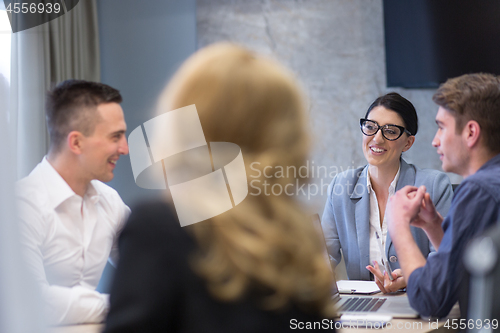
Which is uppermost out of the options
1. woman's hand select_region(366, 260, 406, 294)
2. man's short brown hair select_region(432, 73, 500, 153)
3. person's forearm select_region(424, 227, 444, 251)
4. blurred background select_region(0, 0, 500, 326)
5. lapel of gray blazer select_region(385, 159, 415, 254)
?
blurred background select_region(0, 0, 500, 326)

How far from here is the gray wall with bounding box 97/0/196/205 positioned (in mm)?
2928

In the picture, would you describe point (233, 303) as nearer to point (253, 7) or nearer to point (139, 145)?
point (139, 145)

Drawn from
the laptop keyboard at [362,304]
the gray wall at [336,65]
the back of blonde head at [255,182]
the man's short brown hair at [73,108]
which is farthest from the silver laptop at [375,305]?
the gray wall at [336,65]

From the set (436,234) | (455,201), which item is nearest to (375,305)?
(436,234)

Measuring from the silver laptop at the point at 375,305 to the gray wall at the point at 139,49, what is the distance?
1.87m

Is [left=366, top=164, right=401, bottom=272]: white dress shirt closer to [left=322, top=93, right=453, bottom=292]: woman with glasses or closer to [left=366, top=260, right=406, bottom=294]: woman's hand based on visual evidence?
[left=322, top=93, right=453, bottom=292]: woman with glasses

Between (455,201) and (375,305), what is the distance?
1.27 ft

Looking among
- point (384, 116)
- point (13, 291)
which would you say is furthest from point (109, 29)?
point (13, 291)

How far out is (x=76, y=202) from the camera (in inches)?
49.8

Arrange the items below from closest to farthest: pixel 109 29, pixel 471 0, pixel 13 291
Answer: pixel 13 291
pixel 471 0
pixel 109 29

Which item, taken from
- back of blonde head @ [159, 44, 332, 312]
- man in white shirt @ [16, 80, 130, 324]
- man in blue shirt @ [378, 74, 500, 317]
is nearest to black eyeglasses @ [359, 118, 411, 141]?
man in blue shirt @ [378, 74, 500, 317]

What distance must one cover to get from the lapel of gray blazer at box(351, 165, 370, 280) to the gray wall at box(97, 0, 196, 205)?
5.03 feet

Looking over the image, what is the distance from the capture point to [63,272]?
3.93ft

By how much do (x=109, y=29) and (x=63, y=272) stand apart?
2.11m
